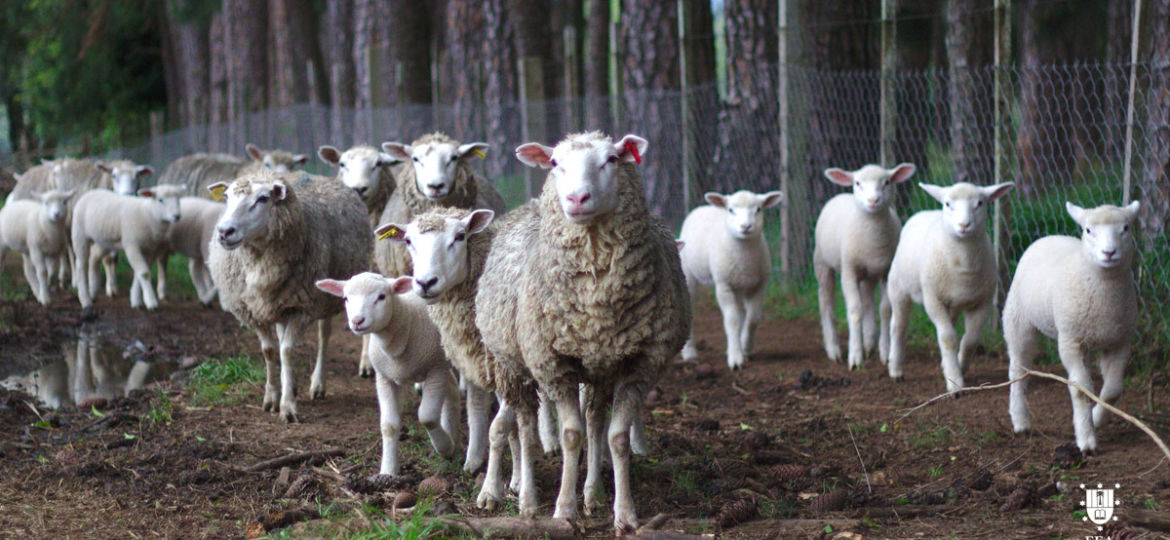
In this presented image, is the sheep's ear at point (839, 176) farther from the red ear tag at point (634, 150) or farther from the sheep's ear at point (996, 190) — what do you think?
the red ear tag at point (634, 150)

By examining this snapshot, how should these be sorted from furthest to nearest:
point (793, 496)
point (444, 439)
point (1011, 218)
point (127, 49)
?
point (127, 49) → point (1011, 218) → point (444, 439) → point (793, 496)

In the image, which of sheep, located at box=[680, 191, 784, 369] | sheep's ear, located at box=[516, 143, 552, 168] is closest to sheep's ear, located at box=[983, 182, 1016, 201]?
sheep, located at box=[680, 191, 784, 369]

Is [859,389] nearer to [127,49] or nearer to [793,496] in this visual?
[793,496]

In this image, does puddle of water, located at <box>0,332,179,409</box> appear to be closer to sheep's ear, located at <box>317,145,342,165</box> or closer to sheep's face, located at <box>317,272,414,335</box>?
sheep's ear, located at <box>317,145,342,165</box>

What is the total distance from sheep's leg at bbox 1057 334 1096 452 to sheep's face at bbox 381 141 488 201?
3486 mm

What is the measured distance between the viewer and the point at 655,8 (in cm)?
1220

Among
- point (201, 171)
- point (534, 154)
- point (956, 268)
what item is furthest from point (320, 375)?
point (201, 171)

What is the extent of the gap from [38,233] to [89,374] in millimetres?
3886

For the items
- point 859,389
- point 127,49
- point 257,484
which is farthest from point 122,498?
point 127,49

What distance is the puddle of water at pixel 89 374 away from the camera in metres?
7.80

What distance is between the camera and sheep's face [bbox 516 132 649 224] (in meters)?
4.49

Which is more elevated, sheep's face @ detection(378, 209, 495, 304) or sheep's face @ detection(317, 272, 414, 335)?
sheep's face @ detection(378, 209, 495, 304)

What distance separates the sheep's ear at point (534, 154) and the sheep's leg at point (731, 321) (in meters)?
3.34

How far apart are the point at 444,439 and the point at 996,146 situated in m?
4.30
